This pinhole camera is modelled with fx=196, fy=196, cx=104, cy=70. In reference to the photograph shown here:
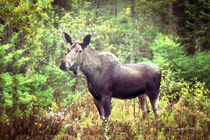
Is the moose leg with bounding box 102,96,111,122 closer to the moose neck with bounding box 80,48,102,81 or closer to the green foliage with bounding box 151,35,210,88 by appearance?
the moose neck with bounding box 80,48,102,81

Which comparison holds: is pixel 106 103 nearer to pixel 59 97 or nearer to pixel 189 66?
pixel 59 97

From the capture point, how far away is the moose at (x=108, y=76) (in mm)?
4305

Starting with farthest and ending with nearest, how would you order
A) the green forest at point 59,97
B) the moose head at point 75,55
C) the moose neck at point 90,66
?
1. the moose neck at point 90,66
2. the moose head at point 75,55
3. the green forest at point 59,97

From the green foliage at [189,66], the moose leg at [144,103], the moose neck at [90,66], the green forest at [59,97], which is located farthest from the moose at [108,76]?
the green foliage at [189,66]

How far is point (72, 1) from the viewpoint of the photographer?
1274cm

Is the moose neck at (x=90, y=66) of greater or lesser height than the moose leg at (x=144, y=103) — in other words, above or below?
above

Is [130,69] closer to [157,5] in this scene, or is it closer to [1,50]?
[1,50]

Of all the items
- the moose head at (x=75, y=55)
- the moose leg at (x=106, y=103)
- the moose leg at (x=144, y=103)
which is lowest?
the moose leg at (x=144, y=103)

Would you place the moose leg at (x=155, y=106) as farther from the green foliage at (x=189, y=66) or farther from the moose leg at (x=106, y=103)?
the green foliage at (x=189, y=66)

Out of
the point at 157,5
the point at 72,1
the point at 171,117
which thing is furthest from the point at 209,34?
the point at 171,117

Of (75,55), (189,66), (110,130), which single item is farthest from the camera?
(189,66)

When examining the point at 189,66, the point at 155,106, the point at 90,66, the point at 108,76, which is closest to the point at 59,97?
the point at 90,66

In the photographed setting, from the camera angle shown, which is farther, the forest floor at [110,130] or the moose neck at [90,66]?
the moose neck at [90,66]

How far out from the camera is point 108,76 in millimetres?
4430
